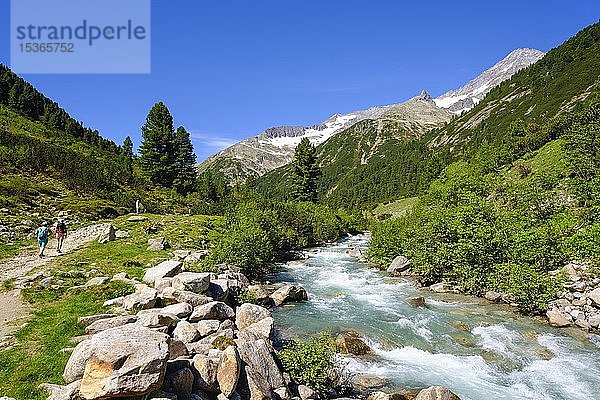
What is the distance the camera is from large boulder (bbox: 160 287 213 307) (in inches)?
624

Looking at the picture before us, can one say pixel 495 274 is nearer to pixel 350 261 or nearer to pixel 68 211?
pixel 350 261

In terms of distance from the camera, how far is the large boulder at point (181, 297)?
52.0ft

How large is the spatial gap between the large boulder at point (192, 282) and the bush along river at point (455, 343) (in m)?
4.58

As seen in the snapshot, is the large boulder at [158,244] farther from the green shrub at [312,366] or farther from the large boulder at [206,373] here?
the large boulder at [206,373]

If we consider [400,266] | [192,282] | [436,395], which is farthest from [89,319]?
[400,266]

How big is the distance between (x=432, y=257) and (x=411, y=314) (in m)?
8.20

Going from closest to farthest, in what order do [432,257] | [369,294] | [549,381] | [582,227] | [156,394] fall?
[156,394], [549,381], [582,227], [369,294], [432,257]

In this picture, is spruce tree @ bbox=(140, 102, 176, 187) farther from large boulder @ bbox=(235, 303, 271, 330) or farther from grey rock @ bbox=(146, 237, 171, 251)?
large boulder @ bbox=(235, 303, 271, 330)

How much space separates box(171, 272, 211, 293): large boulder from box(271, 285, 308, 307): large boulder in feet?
21.2

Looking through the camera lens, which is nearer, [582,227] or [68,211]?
[582,227]

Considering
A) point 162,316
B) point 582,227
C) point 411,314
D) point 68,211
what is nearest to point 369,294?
point 411,314

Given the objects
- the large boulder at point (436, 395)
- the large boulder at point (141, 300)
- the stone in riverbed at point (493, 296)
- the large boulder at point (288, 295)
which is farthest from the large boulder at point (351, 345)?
the stone in riverbed at point (493, 296)

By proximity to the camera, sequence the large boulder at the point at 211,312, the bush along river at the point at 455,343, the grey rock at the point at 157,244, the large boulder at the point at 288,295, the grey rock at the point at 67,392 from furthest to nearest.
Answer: the grey rock at the point at 157,244, the large boulder at the point at 288,295, the large boulder at the point at 211,312, the bush along river at the point at 455,343, the grey rock at the point at 67,392

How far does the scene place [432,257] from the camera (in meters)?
28.8
